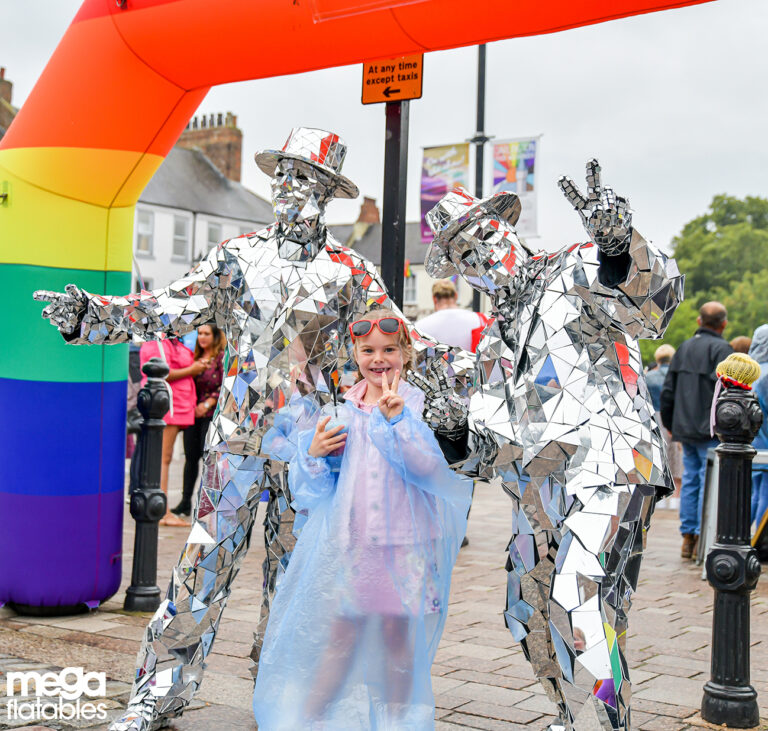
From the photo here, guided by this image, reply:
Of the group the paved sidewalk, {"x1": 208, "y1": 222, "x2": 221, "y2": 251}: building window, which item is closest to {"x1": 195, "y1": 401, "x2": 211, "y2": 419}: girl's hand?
the paved sidewalk

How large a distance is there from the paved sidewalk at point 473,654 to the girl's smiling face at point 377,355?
1260mm

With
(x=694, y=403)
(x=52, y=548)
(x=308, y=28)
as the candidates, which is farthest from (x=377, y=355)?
(x=694, y=403)

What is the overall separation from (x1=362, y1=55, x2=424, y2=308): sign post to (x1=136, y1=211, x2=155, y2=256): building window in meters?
28.1

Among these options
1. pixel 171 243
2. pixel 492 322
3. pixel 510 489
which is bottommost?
pixel 510 489

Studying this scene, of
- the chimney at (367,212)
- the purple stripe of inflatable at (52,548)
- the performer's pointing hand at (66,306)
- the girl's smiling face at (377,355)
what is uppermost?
the chimney at (367,212)

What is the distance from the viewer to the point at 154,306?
369 centimetres

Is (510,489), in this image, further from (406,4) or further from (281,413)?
(406,4)

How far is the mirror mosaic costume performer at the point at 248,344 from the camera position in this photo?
3.56 meters

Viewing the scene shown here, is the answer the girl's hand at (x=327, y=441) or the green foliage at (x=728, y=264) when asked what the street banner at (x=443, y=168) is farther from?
the green foliage at (x=728, y=264)

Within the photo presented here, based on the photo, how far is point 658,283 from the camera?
9.18ft

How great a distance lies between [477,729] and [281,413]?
128 cm

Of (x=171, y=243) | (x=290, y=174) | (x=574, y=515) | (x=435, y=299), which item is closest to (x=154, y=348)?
(x=435, y=299)

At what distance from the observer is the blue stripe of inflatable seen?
15.3ft

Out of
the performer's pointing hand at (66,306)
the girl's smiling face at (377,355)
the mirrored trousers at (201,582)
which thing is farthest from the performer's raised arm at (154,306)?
the girl's smiling face at (377,355)
